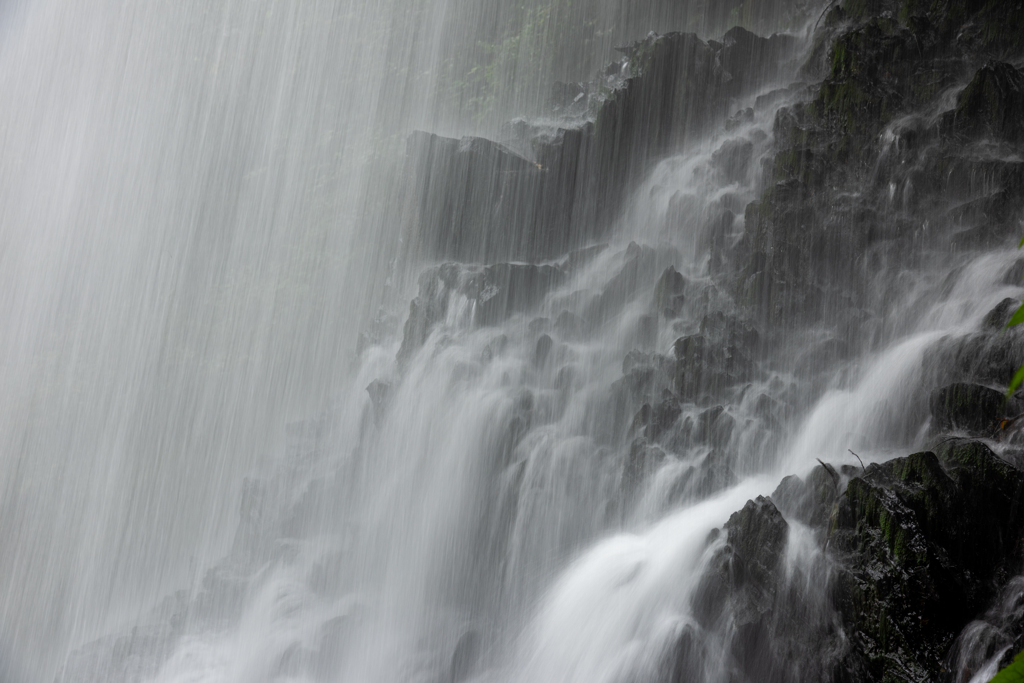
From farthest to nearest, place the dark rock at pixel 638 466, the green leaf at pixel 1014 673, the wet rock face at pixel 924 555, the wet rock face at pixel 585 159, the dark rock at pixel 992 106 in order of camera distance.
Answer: the wet rock face at pixel 585 159 → the dark rock at pixel 992 106 → the dark rock at pixel 638 466 → the wet rock face at pixel 924 555 → the green leaf at pixel 1014 673

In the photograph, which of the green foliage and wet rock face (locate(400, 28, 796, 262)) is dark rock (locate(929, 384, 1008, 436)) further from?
wet rock face (locate(400, 28, 796, 262))

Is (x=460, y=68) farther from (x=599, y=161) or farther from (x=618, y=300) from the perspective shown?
(x=618, y=300)

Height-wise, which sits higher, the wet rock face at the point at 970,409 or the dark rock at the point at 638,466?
the wet rock face at the point at 970,409

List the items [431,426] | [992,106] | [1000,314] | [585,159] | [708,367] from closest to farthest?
[1000,314], [992,106], [708,367], [431,426], [585,159]

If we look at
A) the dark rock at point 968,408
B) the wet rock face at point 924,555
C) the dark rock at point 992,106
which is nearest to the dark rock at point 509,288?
the dark rock at point 992,106

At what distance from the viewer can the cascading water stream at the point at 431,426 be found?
285 inches

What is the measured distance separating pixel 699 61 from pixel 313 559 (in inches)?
439

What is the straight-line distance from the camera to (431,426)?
11.7 m

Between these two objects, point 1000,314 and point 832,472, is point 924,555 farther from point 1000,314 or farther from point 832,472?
point 1000,314

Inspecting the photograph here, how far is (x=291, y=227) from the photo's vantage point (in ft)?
81.4

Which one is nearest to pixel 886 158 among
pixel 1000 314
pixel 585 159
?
pixel 1000 314

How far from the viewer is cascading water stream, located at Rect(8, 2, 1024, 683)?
7246mm

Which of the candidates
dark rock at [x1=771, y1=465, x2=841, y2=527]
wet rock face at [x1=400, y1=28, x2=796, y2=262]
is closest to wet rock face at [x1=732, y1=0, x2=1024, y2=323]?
wet rock face at [x1=400, y1=28, x2=796, y2=262]

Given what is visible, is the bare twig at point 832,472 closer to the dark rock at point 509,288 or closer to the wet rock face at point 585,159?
the dark rock at point 509,288
